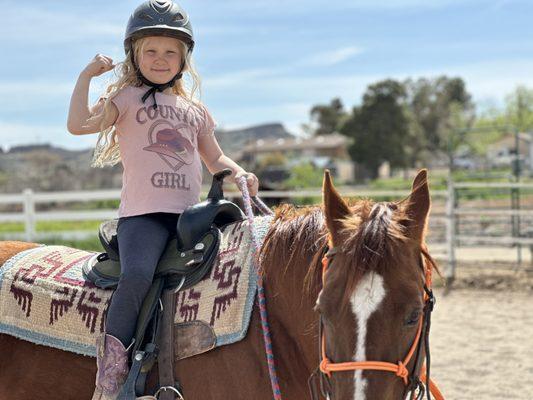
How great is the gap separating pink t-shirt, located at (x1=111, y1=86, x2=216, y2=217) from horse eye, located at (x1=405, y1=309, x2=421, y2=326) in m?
1.12

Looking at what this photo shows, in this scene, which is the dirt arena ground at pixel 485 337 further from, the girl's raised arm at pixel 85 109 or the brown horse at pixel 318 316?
the girl's raised arm at pixel 85 109

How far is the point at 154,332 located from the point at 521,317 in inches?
267

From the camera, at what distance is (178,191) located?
2.58 meters

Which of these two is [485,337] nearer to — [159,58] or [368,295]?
[159,58]

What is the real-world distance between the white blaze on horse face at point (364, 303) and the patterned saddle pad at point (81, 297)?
0.60m

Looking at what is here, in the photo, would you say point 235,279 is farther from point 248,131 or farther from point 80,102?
point 248,131

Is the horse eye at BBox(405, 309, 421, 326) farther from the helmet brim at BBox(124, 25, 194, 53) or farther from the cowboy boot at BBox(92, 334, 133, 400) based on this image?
the helmet brim at BBox(124, 25, 194, 53)

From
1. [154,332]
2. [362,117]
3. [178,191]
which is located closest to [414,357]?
[154,332]

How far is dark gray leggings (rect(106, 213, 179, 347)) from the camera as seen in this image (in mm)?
2324

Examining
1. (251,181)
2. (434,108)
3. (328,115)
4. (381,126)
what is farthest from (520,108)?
(251,181)

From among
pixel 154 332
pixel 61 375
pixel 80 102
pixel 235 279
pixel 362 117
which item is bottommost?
pixel 61 375

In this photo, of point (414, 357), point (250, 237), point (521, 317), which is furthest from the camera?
point (521, 317)

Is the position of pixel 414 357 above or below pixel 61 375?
above

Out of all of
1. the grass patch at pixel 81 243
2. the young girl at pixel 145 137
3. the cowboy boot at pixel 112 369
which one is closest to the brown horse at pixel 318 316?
the cowboy boot at pixel 112 369
